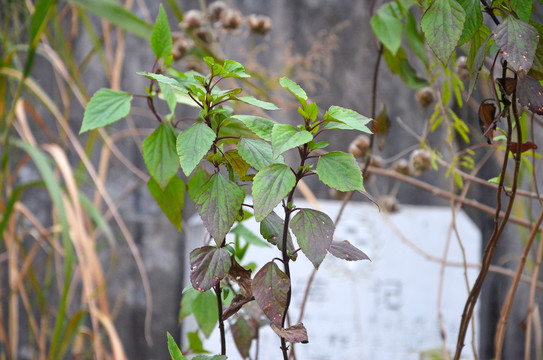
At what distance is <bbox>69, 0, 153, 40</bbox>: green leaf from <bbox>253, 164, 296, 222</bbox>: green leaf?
0.41m

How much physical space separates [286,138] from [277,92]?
1.40 m

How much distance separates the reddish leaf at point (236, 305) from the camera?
1.27 ft

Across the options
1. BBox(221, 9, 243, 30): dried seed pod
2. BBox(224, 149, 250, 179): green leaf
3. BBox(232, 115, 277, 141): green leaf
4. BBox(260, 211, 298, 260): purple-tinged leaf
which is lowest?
BBox(260, 211, 298, 260): purple-tinged leaf

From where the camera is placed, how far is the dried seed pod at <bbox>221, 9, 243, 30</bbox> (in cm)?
112

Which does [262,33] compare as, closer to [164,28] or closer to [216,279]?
[164,28]

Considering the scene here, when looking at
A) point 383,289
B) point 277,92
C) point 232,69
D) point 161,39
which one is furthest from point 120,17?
point 383,289

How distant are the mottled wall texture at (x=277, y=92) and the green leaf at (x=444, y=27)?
135 cm

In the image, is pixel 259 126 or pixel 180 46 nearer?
pixel 259 126

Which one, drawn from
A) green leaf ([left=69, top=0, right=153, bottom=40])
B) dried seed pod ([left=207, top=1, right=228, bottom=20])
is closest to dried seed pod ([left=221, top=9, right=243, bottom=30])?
dried seed pod ([left=207, top=1, right=228, bottom=20])

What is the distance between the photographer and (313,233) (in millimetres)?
363

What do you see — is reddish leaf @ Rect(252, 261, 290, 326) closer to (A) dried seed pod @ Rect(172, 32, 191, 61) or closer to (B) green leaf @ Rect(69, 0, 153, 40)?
(B) green leaf @ Rect(69, 0, 153, 40)

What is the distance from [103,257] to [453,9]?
1608 millimetres

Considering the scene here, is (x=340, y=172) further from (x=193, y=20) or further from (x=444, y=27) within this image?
(x=193, y=20)

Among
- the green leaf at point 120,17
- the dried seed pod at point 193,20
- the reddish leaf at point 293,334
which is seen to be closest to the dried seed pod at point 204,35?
the dried seed pod at point 193,20
